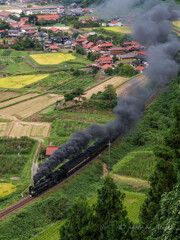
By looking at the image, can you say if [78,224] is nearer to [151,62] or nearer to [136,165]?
[136,165]

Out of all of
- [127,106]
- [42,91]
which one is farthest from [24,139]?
[42,91]

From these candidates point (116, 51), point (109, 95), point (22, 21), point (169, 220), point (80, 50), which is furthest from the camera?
point (22, 21)

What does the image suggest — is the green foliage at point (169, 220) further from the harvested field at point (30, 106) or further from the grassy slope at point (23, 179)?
the harvested field at point (30, 106)

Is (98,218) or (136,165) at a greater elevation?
(98,218)

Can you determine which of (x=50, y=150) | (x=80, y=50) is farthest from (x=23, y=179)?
(x=80, y=50)

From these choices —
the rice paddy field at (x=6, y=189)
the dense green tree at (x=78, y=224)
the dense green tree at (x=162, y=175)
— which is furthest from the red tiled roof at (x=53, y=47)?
the dense green tree at (x=78, y=224)

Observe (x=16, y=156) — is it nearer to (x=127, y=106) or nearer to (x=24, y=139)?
(x=24, y=139)
